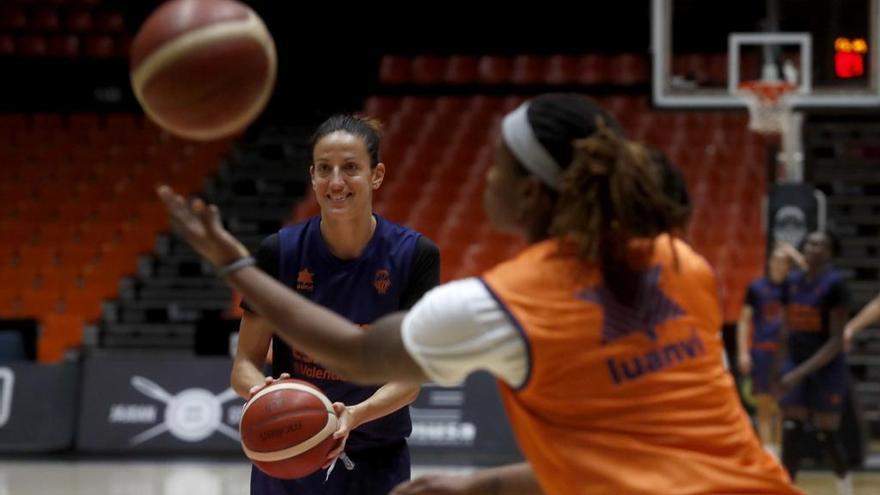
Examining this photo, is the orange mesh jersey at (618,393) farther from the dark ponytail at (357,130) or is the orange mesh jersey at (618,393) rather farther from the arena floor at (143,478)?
the arena floor at (143,478)

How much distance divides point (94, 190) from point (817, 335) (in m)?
9.84

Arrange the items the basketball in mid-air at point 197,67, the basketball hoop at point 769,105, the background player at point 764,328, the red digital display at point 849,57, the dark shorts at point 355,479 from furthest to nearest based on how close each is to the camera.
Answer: the red digital display at point 849,57 → the basketball hoop at point 769,105 → the background player at point 764,328 → the dark shorts at point 355,479 → the basketball in mid-air at point 197,67

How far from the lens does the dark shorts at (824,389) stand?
878 cm

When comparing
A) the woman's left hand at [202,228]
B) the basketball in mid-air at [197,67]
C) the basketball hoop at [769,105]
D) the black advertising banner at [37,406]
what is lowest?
the black advertising banner at [37,406]

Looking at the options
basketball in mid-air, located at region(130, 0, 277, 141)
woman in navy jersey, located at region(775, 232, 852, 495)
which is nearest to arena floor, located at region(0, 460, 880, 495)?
woman in navy jersey, located at region(775, 232, 852, 495)

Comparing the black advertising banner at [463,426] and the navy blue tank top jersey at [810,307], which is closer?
the navy blue tank top jersey at [810,307]

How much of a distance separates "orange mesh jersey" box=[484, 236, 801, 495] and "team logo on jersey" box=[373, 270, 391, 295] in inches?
63.4

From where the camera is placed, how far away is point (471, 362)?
246cm

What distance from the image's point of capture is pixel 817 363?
8.61 meters

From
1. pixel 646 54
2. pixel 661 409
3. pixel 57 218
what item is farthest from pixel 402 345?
pixel 646 54

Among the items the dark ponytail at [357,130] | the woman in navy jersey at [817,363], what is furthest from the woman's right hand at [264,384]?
the woman in navy jersey at [817,363]

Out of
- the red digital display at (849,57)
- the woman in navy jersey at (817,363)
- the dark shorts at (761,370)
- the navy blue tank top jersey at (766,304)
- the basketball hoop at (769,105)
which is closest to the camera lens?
the woman in navy jersey at (817,363)

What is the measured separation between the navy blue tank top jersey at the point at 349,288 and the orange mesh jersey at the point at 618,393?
1.61m

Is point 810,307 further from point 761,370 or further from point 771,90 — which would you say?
point 771,90
